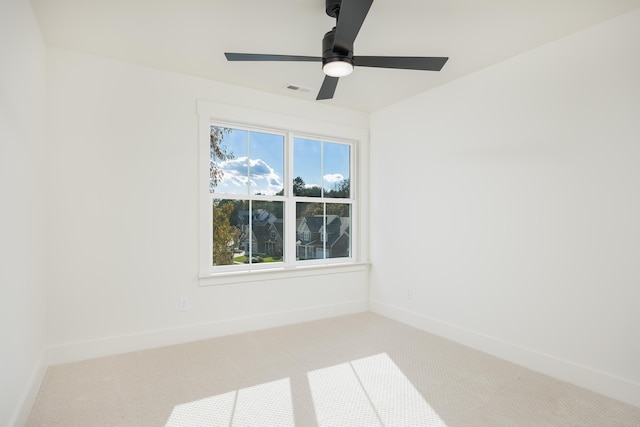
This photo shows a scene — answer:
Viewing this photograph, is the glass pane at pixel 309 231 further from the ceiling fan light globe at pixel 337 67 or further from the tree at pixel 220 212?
the ceiling fan light globe at pixel 337 67

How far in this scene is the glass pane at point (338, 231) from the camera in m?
4.43

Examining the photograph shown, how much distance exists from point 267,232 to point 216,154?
0.96m

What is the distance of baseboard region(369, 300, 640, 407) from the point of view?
2381 mm

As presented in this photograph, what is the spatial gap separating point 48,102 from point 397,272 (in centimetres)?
361

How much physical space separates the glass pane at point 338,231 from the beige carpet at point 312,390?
136 cm

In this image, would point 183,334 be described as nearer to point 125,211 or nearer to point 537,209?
point 125,211

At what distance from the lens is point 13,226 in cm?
195

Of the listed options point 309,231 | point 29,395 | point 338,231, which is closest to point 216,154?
point 309,231

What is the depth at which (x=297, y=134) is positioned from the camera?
414 cm

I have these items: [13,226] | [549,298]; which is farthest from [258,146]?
[549,298]

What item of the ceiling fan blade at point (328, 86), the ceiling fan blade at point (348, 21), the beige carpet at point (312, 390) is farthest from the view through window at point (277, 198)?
the ceiling fan blade at point (348, 21)

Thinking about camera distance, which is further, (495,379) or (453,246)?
(453,246)

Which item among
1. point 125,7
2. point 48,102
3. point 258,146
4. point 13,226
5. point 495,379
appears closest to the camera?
point 13,226

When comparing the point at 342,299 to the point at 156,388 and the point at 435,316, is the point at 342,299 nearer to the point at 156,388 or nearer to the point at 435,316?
the point at 435,316
